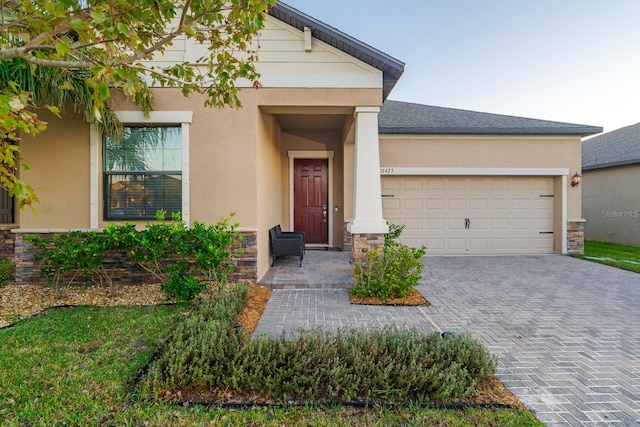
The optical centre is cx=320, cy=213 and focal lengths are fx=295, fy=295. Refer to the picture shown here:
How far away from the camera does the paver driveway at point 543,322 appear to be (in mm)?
2255

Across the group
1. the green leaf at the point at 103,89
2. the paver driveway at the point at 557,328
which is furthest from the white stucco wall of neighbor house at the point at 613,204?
the green leaf at the point at 103,89

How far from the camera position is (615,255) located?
816 centimetres

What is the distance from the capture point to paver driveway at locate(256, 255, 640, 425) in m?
2.26

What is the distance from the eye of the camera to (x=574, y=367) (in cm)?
265

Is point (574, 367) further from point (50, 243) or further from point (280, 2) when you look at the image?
point (50, 243)

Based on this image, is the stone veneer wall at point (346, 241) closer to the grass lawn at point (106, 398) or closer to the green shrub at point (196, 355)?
the green shrub at point (196, 355)

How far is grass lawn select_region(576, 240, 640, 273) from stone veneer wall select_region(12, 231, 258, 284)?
799 cm

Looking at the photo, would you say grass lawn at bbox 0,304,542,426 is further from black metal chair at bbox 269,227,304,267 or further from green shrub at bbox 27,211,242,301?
black metal chair at bbox 269,227,304,267

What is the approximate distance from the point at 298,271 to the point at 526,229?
6800mm

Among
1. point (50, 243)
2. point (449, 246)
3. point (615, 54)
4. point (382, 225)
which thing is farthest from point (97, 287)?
point (615, 54)

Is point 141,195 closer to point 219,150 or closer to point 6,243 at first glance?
point 219,150

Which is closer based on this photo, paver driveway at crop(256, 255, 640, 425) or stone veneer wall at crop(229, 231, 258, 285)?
paver driveway at crop(256, 255, 640, 425)

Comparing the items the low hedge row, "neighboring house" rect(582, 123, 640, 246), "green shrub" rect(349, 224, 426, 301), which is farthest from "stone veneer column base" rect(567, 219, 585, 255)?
the low hedge row

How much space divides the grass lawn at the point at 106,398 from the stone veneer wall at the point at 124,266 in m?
1.74
